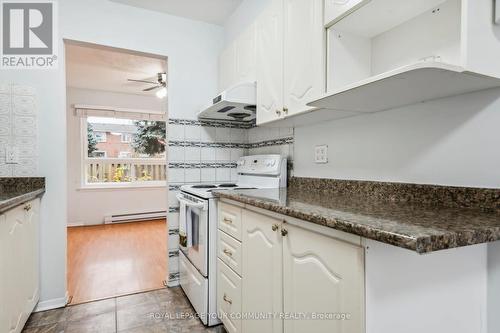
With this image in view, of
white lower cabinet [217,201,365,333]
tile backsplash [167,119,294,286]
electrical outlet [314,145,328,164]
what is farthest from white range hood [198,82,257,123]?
white lower cabinet [217,201,365,333]

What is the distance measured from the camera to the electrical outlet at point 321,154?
5.62 ft

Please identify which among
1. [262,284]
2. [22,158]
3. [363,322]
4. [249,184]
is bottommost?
[262,284]

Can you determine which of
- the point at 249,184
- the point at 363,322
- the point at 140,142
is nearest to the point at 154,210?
the point at 140,142

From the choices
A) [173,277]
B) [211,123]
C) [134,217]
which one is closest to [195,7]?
[211,123]

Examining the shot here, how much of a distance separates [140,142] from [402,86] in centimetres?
509

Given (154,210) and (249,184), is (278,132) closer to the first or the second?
(249,184)

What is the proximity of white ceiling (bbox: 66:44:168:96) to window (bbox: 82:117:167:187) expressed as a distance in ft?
2.35

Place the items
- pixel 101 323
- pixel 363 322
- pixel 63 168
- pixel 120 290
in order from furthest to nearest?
pixel 120 290
pixel 63 168
pixel 101 323
pixel 363 322

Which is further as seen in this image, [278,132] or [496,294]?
[278,132]

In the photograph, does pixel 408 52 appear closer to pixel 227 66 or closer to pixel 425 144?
pixel 425 144

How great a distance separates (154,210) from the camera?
518 cm

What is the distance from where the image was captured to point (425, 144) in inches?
45.1

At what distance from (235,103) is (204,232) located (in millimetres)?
929

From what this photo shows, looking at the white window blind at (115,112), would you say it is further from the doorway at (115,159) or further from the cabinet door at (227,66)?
the cabinet door at (227,66)
